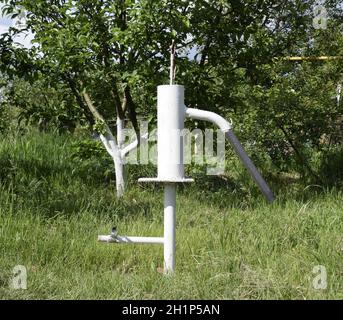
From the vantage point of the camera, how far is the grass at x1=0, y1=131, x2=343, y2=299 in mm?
2711

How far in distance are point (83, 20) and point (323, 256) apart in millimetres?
2905

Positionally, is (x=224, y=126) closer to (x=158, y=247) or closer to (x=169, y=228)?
(x=169, y=228)

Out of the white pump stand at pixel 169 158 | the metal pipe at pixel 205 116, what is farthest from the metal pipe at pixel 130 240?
the metal pipe at pixel 205 116

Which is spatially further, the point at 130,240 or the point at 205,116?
the point at 205,116

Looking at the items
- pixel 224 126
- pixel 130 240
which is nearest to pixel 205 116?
pixel 224 126

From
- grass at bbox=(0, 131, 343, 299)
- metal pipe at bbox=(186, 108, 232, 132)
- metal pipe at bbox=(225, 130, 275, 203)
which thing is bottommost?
grass at bbox=(0, 131, 343, 299)

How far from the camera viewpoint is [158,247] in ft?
11.4

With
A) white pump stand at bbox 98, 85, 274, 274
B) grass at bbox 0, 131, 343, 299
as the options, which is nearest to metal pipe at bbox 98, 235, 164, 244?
white pump stand at bbox 98, 85, 274, 274

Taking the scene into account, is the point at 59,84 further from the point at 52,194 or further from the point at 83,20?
the point at 52,194

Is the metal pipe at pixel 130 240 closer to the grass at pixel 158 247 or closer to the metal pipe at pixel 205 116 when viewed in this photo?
the grass at pixel 158 247

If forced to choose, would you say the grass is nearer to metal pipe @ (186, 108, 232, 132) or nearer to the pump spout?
the pump spout

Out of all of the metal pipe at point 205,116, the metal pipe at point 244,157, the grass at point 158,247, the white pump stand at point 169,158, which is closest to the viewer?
the grass at point 158,247

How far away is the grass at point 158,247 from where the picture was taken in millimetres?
2711
